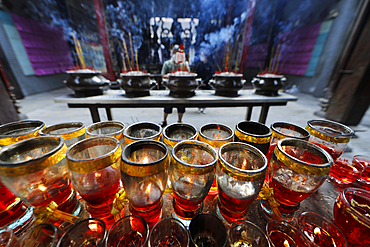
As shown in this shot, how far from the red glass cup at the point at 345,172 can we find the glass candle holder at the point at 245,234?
0.52m

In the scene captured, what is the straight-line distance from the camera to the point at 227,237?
33cm

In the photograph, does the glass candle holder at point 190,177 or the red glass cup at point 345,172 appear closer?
the glass candle holder at point 190,177

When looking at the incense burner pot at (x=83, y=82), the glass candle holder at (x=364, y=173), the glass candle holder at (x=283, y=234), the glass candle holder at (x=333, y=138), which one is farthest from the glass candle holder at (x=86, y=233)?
the incense burner pot at (x=83, y=82)

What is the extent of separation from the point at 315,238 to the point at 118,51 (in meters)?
6.33

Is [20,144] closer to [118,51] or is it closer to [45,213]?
[45,213]

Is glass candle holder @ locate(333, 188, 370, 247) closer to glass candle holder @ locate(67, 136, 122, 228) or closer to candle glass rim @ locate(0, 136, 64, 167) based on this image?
glass candle holder @ locate(67, 136, 122, 228)

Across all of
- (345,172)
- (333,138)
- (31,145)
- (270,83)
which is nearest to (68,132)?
(31,145)

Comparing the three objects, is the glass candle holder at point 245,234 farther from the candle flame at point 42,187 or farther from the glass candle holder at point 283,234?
the candle flame at point 42,187

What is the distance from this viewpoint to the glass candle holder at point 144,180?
35 cm

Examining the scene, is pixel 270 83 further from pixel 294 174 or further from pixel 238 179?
pixel 238 179

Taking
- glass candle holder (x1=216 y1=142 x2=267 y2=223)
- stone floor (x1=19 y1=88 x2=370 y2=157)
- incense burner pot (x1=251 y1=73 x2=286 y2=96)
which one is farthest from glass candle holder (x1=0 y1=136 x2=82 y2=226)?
stone floor (x1=19 y1=88 x2=370 y2=157)

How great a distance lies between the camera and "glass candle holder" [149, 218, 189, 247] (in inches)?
14.1

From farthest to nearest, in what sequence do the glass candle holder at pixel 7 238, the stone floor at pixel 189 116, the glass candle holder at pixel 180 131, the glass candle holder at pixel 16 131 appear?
the stone floor at pixel 189 116
the glass candle holder at pixel 180 131
the glass candle holder at pixel 16 131
the glass candle holder at pixel 7 238

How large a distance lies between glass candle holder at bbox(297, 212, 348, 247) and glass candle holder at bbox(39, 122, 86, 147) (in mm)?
795
